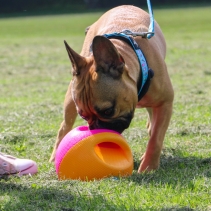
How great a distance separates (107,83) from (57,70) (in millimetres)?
8543

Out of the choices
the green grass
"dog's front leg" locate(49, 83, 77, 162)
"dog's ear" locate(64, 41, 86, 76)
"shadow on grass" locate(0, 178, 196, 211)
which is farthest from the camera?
"dog's front leg" locate(49, 83, 77, 162)

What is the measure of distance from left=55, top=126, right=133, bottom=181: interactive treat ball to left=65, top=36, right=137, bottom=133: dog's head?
13 cm

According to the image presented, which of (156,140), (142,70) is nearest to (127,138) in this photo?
(156,140)

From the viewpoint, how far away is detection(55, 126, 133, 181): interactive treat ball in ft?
13.4

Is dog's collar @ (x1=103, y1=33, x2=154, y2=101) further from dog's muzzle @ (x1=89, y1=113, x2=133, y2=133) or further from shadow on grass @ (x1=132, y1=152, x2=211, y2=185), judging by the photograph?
shadow on grass @ (x1=132, y1=152, x2=211, y2=185)

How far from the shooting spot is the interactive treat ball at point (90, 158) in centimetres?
408

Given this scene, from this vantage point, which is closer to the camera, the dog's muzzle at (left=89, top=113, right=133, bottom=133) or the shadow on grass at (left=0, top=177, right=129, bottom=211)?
the shadow on grass at (left=0, top=177, right=129, bottom=211)

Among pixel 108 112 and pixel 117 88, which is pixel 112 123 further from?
pixel 117 88

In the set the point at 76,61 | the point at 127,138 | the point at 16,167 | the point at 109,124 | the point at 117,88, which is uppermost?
the point at 76,61

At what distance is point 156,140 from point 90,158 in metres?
0.87

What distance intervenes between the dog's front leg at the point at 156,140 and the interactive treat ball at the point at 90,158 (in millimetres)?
394

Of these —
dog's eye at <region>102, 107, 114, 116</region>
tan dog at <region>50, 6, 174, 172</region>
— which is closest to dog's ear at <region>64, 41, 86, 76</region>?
tan dog at <region>50, 6, 174, 172</region>

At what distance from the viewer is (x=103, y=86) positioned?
4066 mm

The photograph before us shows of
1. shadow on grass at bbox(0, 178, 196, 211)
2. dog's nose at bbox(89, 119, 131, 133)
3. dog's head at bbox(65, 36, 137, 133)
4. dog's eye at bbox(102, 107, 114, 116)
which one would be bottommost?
shadow on grass at bbox(0, 178, 196, 211)
